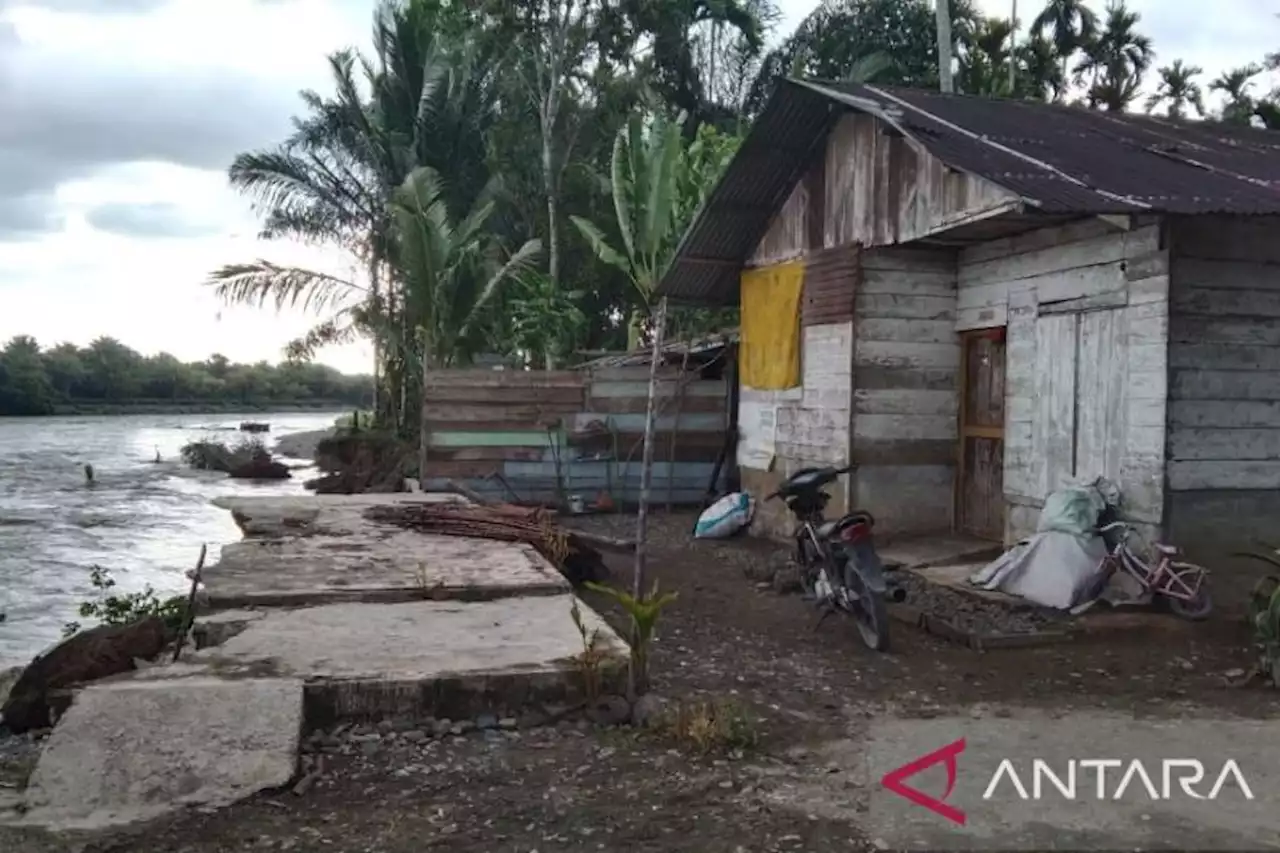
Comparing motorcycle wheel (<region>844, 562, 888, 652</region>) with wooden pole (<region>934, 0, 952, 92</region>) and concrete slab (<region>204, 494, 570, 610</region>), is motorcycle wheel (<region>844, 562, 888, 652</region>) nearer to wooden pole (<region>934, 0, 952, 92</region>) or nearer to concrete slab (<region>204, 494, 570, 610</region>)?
concrete slab (<region>204, 494, 570, 610</region>)

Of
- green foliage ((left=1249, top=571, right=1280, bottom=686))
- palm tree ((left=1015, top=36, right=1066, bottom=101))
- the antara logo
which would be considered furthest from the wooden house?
palm tree ((left=1015, top=36, right=1066, bottom=101))

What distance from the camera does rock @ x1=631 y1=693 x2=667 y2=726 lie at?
14.7 feet

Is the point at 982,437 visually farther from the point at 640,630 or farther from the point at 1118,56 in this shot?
the point at 1118,56

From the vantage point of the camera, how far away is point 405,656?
4949mm

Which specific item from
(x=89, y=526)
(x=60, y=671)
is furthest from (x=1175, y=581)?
(x=89, y=526)

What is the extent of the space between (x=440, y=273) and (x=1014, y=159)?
10.1 meters

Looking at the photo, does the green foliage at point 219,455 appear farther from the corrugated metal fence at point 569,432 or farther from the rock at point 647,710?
the rock at point 647,710

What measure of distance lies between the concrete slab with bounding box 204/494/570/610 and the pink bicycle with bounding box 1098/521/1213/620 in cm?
343

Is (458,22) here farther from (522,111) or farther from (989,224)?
(989,224)

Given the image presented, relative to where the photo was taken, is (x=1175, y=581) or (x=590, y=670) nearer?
(x=590, y=670)

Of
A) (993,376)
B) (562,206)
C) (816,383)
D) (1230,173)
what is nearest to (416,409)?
(562,206)

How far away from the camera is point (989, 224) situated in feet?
25.3

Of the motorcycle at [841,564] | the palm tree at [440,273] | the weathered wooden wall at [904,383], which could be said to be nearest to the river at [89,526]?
the palm tree at [440,273]

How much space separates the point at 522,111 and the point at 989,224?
633 inches
